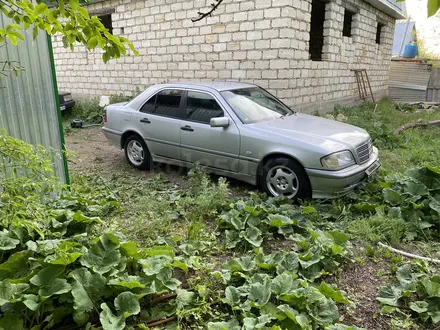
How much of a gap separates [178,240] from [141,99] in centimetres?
328

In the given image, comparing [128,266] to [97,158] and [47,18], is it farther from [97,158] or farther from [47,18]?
[97,158]

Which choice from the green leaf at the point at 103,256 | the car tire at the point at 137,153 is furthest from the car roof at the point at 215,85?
the green leaf at the point at 103,256

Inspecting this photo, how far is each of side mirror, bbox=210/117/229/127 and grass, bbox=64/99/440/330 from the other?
731mm

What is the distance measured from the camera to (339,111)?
34.4ft

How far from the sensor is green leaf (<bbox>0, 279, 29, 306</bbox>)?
2215mm

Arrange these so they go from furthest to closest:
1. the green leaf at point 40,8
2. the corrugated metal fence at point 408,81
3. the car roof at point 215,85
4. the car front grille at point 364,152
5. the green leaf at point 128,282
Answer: the corrugated metal fence at point 408,81 < the car roof at point 215,85 < the car front grille at point 364,152 < the green leaf at point 128,282 < the green leaf at point 40,8

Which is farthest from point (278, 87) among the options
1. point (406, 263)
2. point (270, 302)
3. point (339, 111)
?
point (270, 302)

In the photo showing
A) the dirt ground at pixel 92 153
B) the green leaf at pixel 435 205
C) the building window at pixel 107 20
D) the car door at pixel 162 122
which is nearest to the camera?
the green leaf at pixel 435 205

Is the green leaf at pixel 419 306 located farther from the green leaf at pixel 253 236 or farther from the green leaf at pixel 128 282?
the green leaf at pixel 128 282

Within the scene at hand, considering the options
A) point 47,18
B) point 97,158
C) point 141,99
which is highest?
point 47,18

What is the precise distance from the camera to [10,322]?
2199 millimetres

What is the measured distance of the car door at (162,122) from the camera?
18.4ft

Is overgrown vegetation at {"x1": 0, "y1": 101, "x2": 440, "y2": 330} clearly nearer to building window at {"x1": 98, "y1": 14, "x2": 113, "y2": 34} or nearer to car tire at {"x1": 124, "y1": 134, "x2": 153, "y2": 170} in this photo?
car tire at {"x1": 124, "y1": 134, "x2": 153, "y2": 170}

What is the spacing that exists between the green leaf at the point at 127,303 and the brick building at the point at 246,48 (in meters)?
6.75
